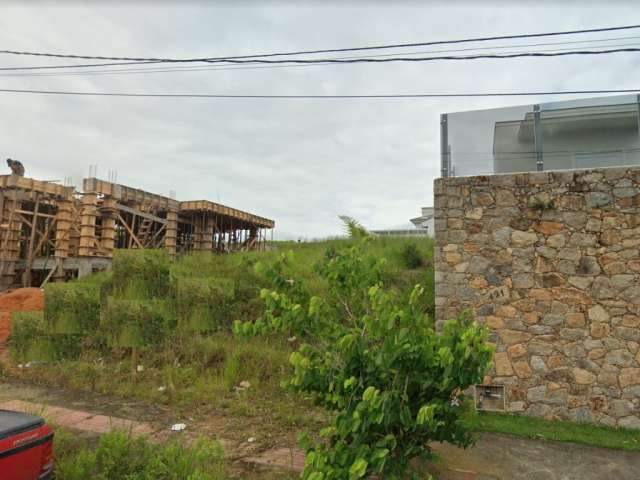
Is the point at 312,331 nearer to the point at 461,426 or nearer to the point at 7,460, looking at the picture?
the point at 461,426

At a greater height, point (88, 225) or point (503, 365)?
point (88, 225)

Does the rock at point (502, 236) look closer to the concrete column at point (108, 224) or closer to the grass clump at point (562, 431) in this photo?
the grass clump at point (562, 431)

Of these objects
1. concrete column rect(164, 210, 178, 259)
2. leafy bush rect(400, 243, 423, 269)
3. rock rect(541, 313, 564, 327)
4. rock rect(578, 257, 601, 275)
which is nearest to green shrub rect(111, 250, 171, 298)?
leafy bush rect(400, 243, 423, 269)

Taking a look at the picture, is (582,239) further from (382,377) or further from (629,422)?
(382,377)

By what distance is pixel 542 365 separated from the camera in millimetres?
5051

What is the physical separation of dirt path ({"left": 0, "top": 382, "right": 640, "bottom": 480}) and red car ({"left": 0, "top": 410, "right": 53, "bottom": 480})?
62.3 inches

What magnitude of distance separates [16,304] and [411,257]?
892cm

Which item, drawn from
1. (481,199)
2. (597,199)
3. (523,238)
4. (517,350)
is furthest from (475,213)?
(517,350)

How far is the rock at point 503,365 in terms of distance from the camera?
5145mm

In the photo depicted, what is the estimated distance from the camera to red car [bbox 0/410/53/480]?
89.7 inches

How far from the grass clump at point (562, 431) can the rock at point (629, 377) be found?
55 cm

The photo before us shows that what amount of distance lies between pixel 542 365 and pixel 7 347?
9.36 m

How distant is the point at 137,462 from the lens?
10.8 ft

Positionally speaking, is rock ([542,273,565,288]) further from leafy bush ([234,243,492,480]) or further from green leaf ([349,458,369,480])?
green leaf ([349,458,369,480])
